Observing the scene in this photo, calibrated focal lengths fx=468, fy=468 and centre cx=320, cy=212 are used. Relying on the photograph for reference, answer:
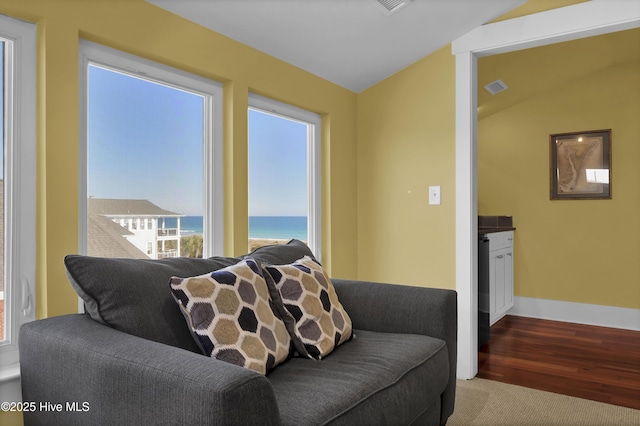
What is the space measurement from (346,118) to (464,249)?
4.28ft

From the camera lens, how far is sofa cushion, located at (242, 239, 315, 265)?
223cm

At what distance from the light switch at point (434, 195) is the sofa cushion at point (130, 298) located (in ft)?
6.81

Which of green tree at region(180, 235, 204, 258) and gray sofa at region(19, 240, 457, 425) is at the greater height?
green tree at region(180, 235, 204, 258)

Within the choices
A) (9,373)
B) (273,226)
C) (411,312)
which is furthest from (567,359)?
(9,373)

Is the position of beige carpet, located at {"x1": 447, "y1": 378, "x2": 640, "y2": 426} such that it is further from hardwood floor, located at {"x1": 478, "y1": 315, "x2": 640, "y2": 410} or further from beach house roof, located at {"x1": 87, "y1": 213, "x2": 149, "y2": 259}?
beach house roof, located at {"x1": 87, "y1": 213, "x2": 149, "y2": 259}

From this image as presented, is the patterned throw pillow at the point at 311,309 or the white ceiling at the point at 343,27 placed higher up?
the white ceiling at the point at 343,27

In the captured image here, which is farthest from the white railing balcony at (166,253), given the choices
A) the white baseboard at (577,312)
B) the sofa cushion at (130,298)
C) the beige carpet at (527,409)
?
the white baseboard at (577,312)

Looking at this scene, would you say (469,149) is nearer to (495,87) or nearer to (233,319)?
(495,87)

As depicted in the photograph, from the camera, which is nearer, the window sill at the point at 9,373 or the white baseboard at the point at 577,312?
the window sill at the point at 9,373

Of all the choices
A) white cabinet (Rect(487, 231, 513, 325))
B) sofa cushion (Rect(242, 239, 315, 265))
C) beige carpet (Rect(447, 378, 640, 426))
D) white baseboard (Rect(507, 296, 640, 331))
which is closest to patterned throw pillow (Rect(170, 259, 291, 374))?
sofa cushion (Rect(242, 239, 315, 265))

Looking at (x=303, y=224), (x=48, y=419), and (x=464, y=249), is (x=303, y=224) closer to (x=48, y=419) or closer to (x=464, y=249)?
(x=464, y=249)

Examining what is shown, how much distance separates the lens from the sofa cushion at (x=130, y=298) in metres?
1.53

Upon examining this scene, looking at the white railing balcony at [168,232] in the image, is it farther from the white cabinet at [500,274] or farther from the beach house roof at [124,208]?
the white cabinet at [500,274]

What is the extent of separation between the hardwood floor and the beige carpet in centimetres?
13
